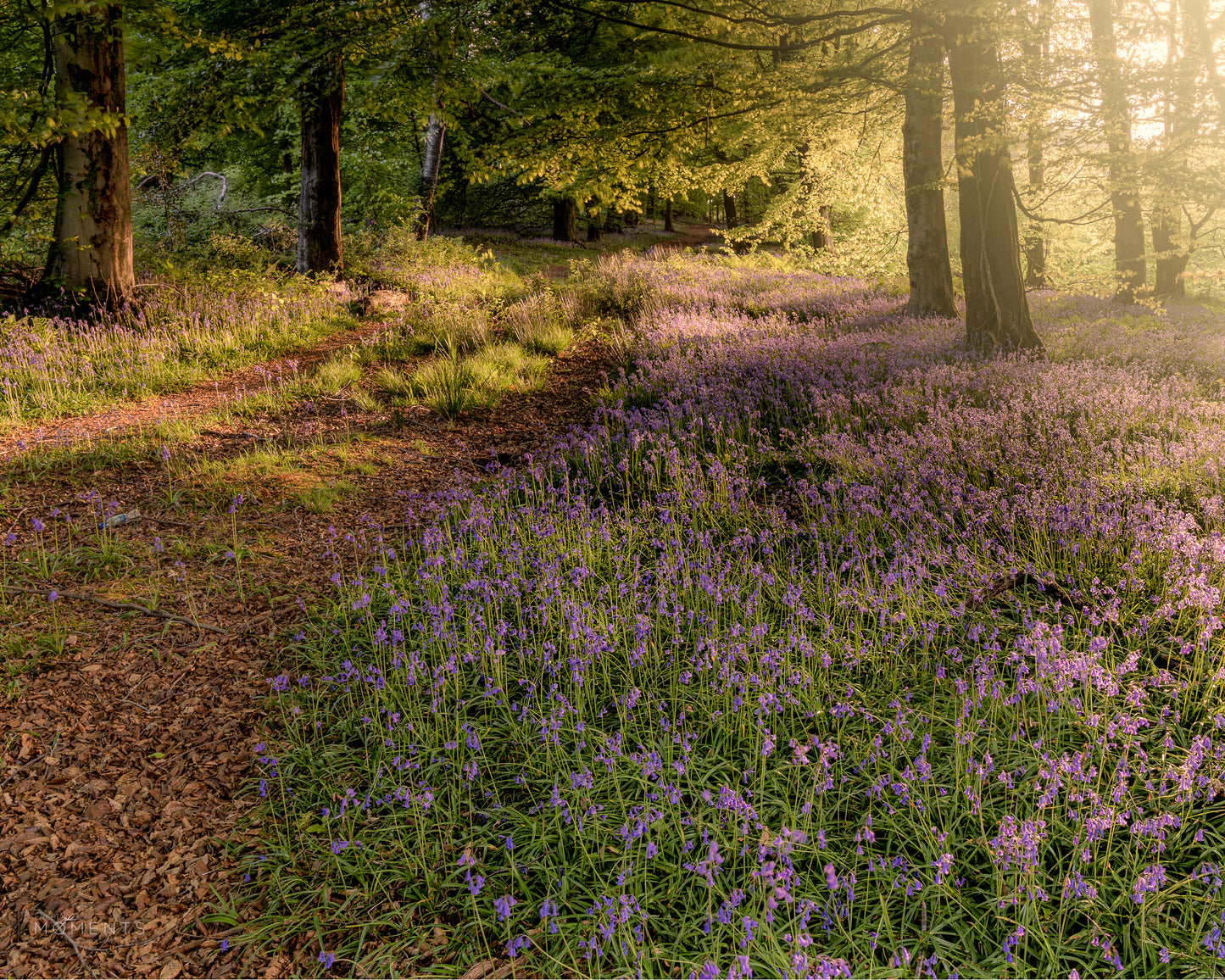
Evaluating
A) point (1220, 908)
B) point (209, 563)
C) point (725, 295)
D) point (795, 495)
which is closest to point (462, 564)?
point (209, 563)

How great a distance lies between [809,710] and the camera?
125 inches

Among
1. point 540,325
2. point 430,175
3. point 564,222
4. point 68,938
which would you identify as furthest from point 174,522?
point 564,222

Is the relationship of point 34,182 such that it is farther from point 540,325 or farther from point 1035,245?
point 1035,245

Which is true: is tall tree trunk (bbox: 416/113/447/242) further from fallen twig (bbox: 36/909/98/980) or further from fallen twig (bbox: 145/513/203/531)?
fallen twig (bbox: 36/909/98/980)

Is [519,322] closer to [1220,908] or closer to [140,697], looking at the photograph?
[140,697]

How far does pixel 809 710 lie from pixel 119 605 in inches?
158

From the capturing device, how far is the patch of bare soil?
2.43m

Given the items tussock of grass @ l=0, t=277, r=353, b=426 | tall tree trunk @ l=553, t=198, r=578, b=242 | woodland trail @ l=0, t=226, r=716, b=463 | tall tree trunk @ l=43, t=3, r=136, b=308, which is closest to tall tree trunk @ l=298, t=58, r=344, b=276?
tussock of grass @ l=0, t=277, r=353, b=426

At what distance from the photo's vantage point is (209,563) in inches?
184

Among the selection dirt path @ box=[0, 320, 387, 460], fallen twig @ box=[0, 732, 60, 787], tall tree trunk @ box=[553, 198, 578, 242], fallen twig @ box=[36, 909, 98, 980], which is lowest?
fallen twig @ box=[36, 909, 98, 980]

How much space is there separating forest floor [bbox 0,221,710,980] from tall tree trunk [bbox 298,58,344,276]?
7.27 metres

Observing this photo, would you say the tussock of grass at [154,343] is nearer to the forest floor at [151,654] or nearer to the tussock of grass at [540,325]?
the forest floor at [151,654]

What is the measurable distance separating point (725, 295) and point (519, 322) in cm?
408

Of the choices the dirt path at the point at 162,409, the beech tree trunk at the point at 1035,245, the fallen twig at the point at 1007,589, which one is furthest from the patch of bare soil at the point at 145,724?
the beech tree trunk at the point at 1035,245
